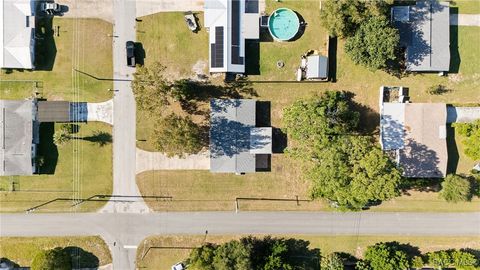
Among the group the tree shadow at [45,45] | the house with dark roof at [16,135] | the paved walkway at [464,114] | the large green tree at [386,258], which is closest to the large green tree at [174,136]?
the house with dark roof at [16,135]

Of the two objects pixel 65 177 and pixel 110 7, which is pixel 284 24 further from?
pixel 65 177

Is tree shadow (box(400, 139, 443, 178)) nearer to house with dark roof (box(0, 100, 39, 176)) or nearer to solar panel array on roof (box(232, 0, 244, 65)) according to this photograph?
solar panel array on roof (box(232, 0, 244, 65))

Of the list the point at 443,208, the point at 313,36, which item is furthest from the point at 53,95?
the point at 443,208

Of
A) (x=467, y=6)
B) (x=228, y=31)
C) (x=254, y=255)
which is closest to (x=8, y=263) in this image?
(x=254, y=255)

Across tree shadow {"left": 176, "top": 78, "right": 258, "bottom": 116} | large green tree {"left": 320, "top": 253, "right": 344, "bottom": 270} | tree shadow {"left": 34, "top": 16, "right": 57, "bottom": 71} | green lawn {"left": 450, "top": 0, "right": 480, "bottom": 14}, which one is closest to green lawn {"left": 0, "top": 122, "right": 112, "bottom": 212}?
tree shadow {"left": 34, "top": 16, "right": 57, "bottom": 71}

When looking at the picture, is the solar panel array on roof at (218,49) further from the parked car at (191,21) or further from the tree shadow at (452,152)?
the tree shadow at (452,152)
